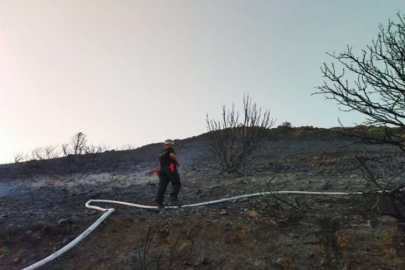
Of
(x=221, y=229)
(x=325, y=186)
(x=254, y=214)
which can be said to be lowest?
(x=221, y=229)

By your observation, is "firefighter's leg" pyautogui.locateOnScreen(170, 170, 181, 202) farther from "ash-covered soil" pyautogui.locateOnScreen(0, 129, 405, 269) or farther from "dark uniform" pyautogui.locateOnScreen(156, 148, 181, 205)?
"ash-covered soil" pyautogui.locateOnScreen(0, 129, 405, 269)

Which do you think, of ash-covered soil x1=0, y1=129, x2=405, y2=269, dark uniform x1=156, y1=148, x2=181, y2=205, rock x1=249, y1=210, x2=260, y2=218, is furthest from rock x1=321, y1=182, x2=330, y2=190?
dark uniform x1=156, y1=148, x2=181, y2=205

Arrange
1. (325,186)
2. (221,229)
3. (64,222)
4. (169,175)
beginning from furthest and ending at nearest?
1. (169,175)
2. (325,186)
3. (64,222)
4. (221,229)

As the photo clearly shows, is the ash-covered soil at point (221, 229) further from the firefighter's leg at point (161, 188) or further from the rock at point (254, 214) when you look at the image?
the firefighter's leg at point (161, 188)

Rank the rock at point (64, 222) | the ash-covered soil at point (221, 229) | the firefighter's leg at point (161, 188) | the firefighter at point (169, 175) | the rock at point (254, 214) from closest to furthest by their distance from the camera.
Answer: the ash-covered soil at point (221, 229), the rock at point (254, 214), the rock at point (64, 222), the firefighter's leg at point (161, 188), the firefighter at point (169, 175)

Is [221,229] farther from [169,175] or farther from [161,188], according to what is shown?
[169,175]

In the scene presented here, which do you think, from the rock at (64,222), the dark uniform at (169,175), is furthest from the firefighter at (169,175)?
the rock at (64,222)

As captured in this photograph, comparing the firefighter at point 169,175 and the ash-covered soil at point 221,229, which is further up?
the firefighter at point 169,175

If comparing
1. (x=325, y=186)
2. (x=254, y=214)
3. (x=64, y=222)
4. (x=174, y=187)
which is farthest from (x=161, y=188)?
(x=325, y=186)

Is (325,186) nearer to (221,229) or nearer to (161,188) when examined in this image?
(221,229)

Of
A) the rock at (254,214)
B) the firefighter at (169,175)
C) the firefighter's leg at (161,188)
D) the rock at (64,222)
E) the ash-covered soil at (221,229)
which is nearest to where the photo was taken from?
the ash-covered soil at (221,229)

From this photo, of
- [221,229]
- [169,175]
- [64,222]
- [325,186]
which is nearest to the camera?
[221,229]

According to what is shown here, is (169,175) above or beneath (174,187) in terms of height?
above

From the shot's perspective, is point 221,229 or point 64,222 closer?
point 221,229
